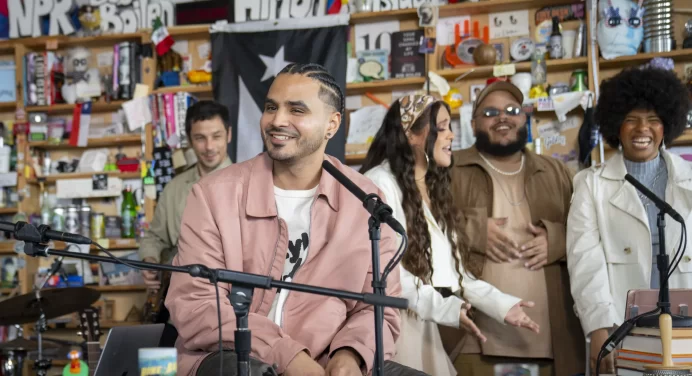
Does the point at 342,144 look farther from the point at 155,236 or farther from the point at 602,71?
the point at 602,71

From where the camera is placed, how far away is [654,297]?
2348mm

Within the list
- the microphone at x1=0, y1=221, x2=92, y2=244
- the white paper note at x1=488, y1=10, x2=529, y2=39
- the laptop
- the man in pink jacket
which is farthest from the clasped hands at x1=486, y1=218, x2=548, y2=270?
the white paper note at x1=488, y1=10, x2=529, y2=39

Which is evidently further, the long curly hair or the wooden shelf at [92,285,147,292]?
the wooden shelf at [92,285,147,292]

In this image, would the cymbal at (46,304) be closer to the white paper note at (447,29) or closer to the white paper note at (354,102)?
the white paper note at (354,102)

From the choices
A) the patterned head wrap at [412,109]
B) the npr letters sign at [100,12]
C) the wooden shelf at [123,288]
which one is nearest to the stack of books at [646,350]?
the patterned head wrap at [412,109]

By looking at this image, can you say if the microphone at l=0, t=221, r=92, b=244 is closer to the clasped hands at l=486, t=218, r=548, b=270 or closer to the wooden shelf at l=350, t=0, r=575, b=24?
the clasped hands at l=486, t=218, r=548, b=270

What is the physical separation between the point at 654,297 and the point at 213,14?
4.17m

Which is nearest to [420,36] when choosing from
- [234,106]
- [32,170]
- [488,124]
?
[234,106]

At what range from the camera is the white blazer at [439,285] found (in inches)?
114

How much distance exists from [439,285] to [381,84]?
244cm

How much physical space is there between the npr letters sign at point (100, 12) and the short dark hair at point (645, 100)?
3504 millimetres

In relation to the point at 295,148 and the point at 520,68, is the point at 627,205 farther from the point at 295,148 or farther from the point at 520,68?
the point at 520,68

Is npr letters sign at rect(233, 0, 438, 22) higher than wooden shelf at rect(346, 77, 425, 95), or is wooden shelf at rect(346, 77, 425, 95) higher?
npr letters sign at rect(233, 0, 438, 22)

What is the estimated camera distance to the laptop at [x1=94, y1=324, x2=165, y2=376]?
2.47 m
